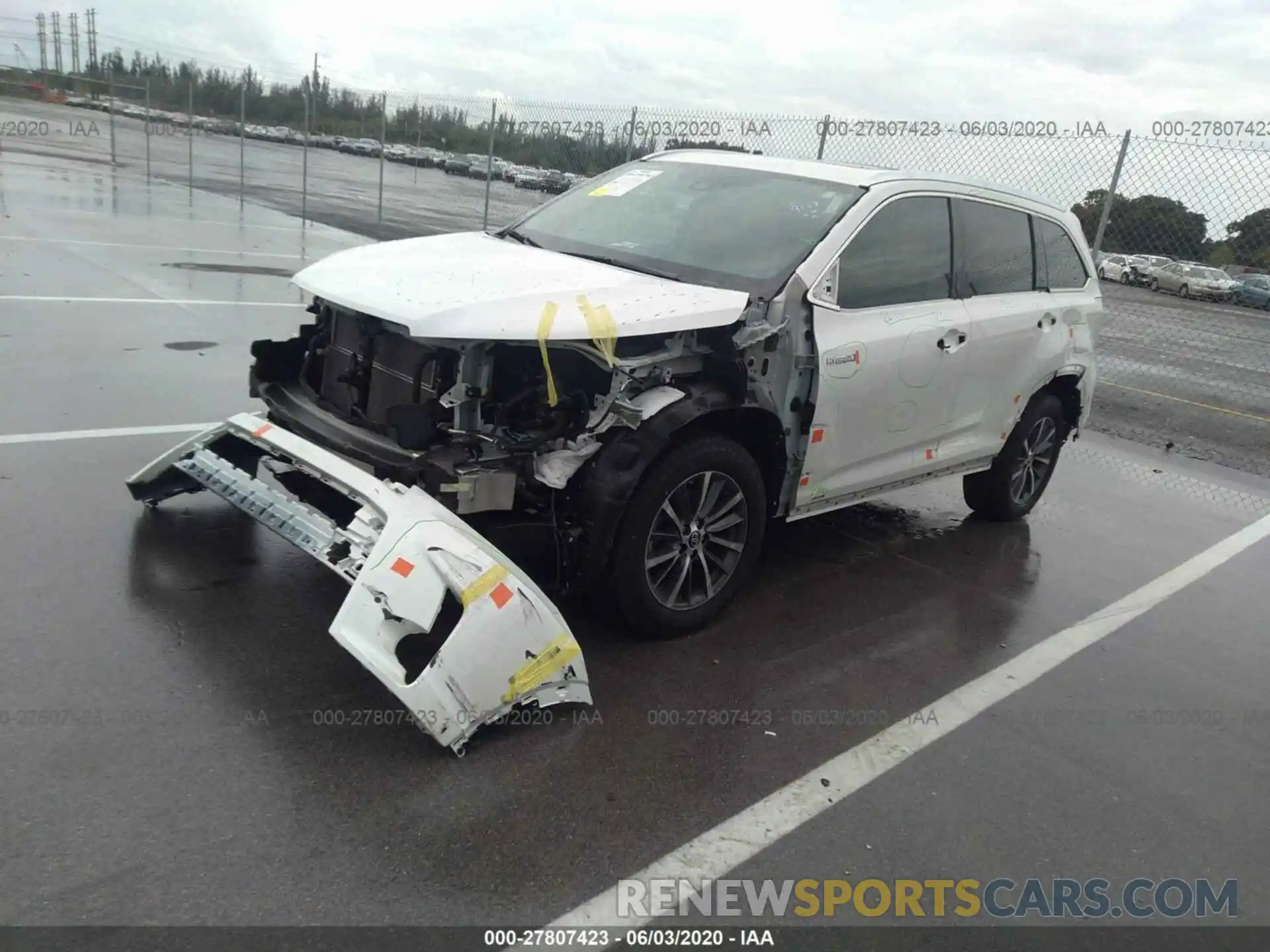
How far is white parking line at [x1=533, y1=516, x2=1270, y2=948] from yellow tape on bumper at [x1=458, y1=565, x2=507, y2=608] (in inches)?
39.8

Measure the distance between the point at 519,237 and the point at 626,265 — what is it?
91 centimetres

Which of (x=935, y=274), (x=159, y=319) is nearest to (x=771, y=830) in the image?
(x=935, y=274)

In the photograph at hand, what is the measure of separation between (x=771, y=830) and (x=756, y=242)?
8.71 feet

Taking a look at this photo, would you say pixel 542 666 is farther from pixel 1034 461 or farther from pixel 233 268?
pixel 233 268

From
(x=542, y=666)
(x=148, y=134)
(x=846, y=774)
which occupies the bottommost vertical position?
(x=846, y=774)

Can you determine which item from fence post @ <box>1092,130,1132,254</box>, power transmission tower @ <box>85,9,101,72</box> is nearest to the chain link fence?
fence post @ <box>1092,130,1132,254</box>

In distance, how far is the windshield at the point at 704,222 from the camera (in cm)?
453

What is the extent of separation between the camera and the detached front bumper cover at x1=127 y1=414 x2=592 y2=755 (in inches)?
127

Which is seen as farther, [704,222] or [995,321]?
[995,321]

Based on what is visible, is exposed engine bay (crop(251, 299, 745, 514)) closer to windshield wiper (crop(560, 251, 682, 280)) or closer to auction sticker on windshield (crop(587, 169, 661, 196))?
windshield wiper (crop(560, 251, 682, 280))

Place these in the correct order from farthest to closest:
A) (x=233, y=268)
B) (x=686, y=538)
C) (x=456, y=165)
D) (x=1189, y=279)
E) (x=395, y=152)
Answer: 1. (x=395, y=152)
2. (x=456, y=165)
3. (x=1189, y=279)
4. (x=233, y=268)
5. (x=686, y=538)

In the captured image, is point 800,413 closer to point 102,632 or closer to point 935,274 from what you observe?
point 935,274

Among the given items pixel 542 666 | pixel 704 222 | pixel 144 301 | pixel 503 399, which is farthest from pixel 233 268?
pixel 542 666

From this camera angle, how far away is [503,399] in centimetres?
393
